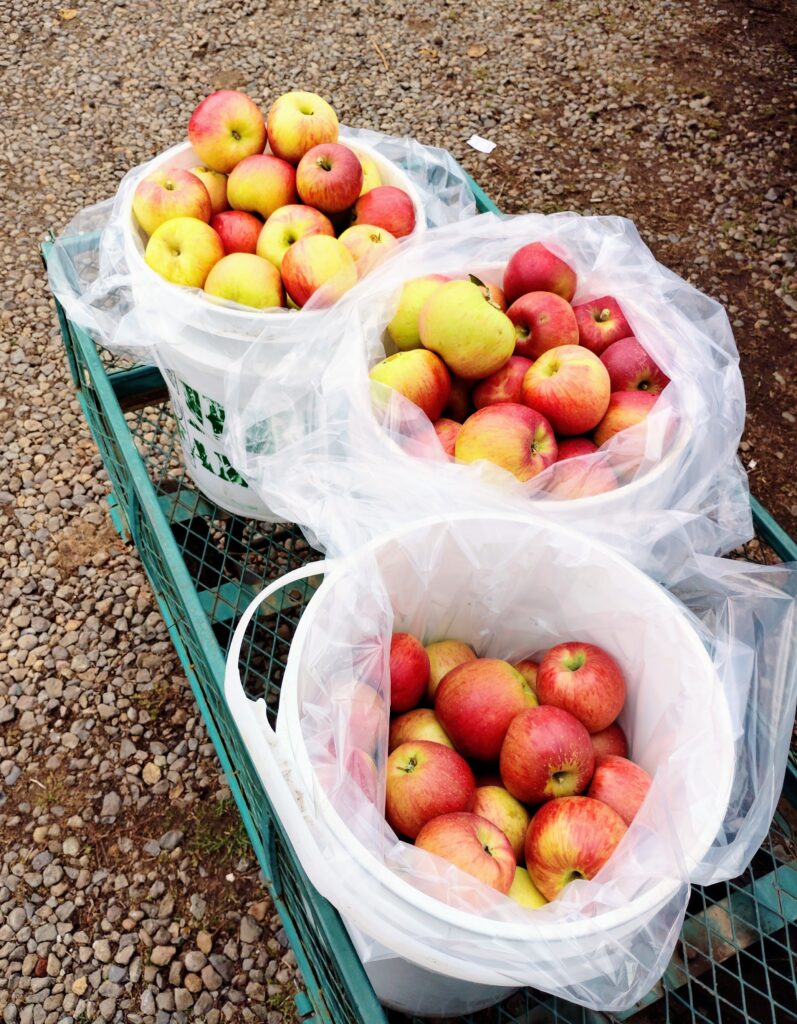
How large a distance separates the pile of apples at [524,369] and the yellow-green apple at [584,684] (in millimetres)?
237

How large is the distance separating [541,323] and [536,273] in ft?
0.34

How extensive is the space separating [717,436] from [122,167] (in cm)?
258

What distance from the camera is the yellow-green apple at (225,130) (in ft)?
5.00

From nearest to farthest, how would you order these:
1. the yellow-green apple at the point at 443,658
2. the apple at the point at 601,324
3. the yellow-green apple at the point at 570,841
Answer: the yellow-green apple at the point at 570,841
the yellow-green apple at the point at 443,658
the apple at the point at 601,324

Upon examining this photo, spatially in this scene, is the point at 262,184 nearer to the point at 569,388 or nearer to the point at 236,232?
the point at 236,232

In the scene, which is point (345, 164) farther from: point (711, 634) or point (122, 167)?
point (122, 167)

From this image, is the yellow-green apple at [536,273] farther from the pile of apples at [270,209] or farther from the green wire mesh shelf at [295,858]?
the green wire mesh shelf at [295,858]

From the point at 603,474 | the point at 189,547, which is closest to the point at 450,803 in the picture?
the point at 603,474

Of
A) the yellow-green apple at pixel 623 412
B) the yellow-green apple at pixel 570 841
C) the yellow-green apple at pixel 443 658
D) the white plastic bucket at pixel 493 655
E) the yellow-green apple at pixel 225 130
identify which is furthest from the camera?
the yellow-green apple at pixel 225 130

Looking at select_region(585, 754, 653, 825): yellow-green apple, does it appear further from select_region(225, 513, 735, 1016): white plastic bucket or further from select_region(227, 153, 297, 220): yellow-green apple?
select_region(227, 153, 297, 220): yellow-green apple

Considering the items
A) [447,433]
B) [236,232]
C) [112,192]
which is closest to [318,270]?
[236,232]

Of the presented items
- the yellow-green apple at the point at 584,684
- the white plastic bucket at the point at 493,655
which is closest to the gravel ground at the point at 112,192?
the white plastic bucket at the point at 493,655

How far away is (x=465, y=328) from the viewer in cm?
125

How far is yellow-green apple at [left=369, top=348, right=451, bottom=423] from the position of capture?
1250 mm
